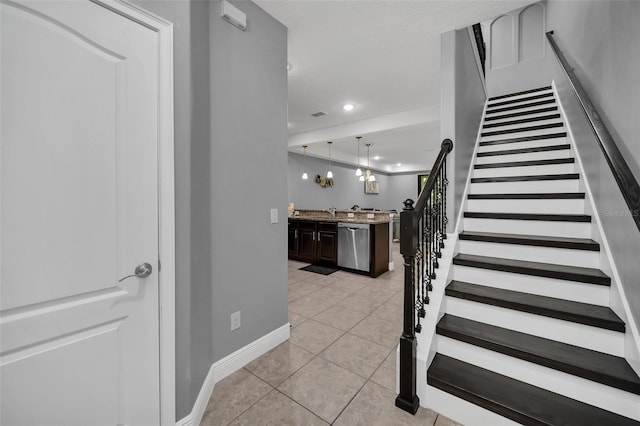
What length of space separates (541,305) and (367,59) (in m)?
2.86

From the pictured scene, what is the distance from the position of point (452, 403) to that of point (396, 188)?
1096cm

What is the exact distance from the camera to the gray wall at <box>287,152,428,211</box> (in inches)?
282

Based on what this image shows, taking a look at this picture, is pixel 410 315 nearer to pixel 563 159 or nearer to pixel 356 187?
pixel 563 159

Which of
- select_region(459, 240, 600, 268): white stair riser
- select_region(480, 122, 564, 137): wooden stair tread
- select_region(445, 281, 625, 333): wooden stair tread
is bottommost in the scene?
select_region(445, 281, 625, 333): wooden stair tread

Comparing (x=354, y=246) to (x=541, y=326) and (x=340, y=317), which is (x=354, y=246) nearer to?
(x=340, y=317)

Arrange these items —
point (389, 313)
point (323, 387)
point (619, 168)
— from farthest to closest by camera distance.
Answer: point (389, 313) → point (323, 387) → point (619, 168)

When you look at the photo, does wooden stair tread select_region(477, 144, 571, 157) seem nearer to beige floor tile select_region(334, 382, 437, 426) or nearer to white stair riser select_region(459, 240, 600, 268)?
white stair riser select_region(459, 240, 600, 268)

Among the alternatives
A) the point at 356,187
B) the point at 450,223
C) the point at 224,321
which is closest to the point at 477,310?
the point at 450,223

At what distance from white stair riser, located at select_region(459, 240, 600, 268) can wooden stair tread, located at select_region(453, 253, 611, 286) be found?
41mm

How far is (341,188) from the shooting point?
9086 mm

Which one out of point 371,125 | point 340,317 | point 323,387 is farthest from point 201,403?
point 371,125

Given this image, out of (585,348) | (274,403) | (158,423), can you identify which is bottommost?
(274,403)

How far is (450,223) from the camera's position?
7.95 feet

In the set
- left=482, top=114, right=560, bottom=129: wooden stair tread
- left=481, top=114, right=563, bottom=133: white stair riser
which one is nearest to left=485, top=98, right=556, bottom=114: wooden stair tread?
left=481, top=114, right=563, bottom=133: white stair riser
